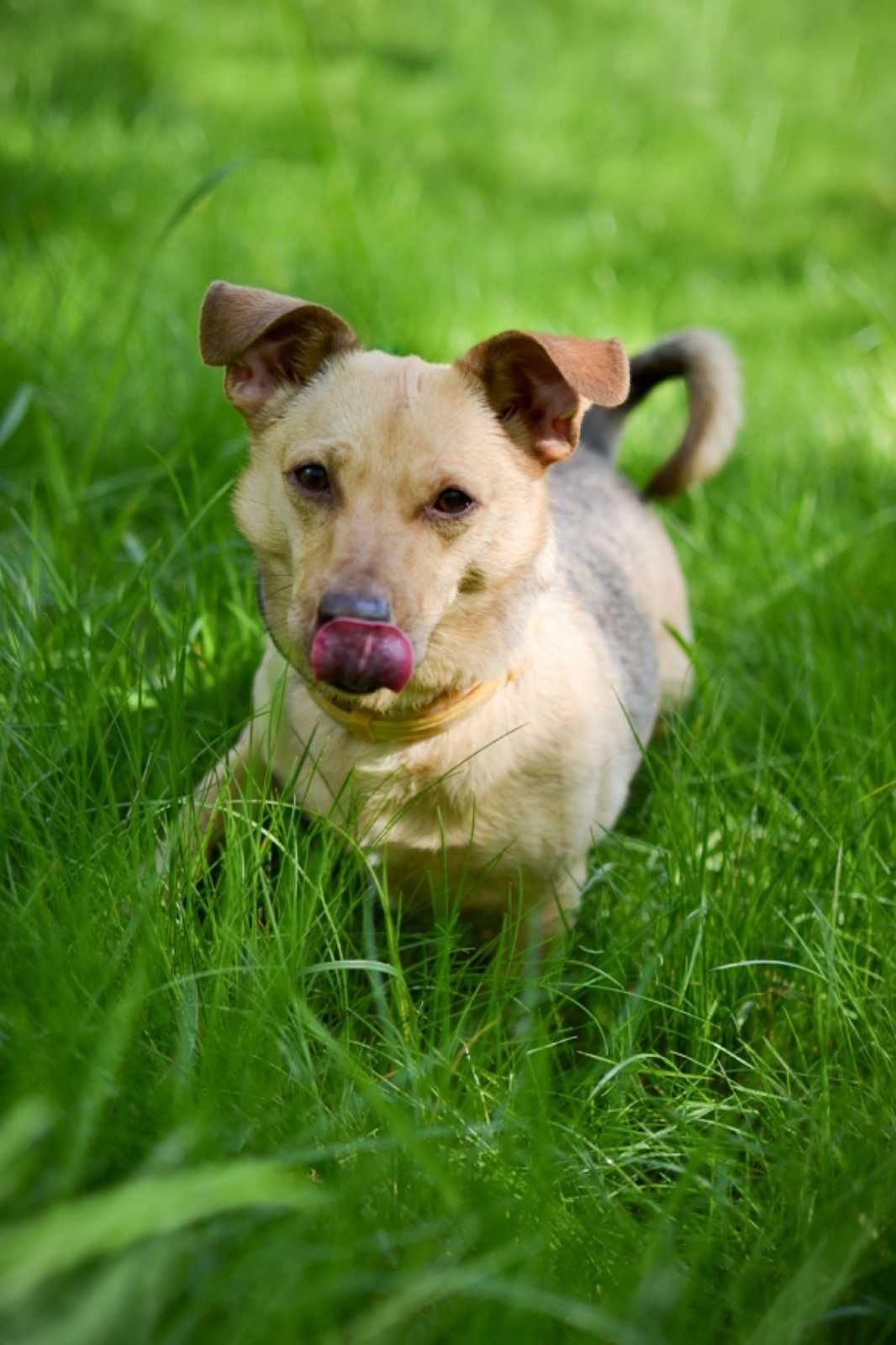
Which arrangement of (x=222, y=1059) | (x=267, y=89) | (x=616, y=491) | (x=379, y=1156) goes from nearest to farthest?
(x=379, y=1156), (x=222, y=1059), (x=616, y=491), (x=267, y=89)

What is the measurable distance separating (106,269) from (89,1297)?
4295 millimetres

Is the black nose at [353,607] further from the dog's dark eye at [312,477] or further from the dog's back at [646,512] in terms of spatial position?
the dog's back at [646,512]

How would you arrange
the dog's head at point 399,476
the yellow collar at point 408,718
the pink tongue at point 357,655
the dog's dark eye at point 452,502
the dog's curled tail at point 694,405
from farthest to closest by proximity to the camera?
the dog's curled tail at point 694,405 → the yellow collar at point 408,718 → the dog's dark eye at point 452,502 → the dog's head at point 399,476 → the pink tongue at point 357,655

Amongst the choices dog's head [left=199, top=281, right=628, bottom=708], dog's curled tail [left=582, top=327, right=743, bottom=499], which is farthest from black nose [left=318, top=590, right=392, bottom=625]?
dog's curled tail [left=582, top=327, right=743, bottom=499]

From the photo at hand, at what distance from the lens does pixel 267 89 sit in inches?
304

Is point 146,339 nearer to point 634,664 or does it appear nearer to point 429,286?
point 429,286

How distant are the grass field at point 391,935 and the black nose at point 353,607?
395 mm

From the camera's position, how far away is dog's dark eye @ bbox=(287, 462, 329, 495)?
91.7 inches

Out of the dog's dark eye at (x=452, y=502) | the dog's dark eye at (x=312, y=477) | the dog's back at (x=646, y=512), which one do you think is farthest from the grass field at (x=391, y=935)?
the dog's dark eye at (x=452, y=502)

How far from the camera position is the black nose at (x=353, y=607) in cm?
207

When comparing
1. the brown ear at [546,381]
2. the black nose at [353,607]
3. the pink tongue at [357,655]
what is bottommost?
the pink tongue at [357,655]

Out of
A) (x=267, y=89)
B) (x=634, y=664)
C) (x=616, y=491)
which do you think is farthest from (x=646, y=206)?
(x=634, y=664)

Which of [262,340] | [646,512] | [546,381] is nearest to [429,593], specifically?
[546,381]

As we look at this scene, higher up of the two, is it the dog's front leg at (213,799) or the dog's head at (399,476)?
the dog's head at (399,476)
